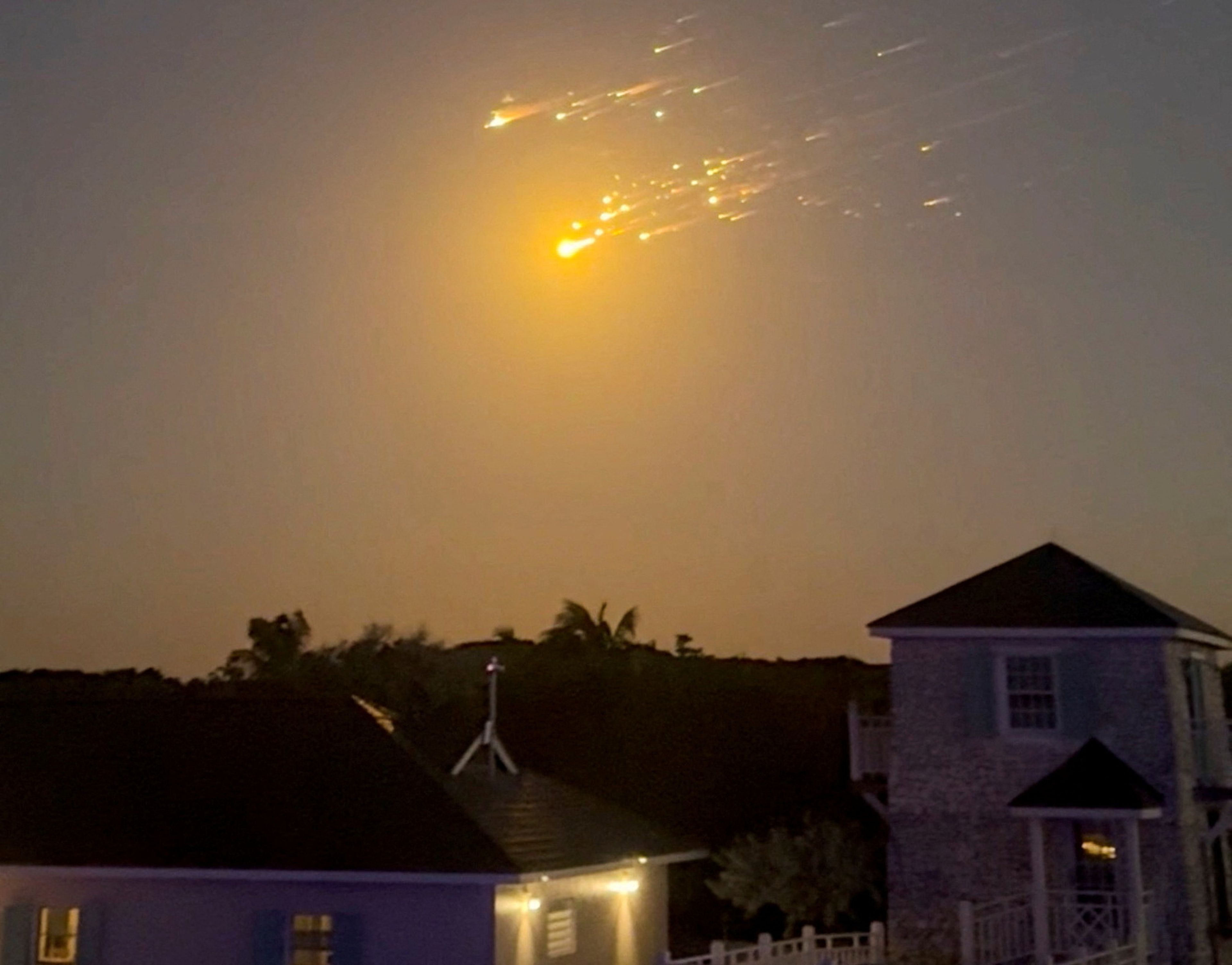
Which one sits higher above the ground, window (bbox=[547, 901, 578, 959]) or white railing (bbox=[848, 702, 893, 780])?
white railing (bbox=[848, 702, 893, 780])

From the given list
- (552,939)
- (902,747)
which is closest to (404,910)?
(552,939)

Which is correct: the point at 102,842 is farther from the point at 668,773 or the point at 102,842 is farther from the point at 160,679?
the point at 160,679

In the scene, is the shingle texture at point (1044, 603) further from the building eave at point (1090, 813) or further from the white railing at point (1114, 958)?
the white railing at point (1114, 958)

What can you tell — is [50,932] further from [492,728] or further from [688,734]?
[688,734]

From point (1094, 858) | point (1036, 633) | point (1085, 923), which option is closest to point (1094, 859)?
point (1094, 858)

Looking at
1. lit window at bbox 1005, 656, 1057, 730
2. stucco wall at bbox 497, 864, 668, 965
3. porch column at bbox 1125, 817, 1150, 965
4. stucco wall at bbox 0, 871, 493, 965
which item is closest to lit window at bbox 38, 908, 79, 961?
stucco wall at bbox 0, 871, 493, 965

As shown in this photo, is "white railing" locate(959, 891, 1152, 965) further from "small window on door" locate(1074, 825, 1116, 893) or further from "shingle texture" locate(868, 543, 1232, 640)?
"shingle texture" locate(868, 543, 1232, 640)
